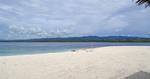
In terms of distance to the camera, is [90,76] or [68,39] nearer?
[90,76]

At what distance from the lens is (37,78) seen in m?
6.74

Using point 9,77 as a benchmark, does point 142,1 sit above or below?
above

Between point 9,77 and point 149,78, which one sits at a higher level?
point 149,78

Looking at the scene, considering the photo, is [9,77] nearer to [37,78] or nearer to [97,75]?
[37,78]

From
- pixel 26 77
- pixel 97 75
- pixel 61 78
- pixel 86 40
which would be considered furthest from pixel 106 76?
pixel 86 40

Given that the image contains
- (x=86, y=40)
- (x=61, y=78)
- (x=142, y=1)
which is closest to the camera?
(x=142, y=1)

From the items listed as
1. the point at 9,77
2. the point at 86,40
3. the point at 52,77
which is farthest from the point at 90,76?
the point at 86,40

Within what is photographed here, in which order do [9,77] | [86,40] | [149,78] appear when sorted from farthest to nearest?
[86,40]
[9,77]
[149,78]

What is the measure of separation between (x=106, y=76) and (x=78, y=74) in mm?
1146

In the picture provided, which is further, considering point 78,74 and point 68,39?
point 68,39

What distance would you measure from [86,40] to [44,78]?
152947mm

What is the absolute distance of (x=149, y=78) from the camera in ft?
17.4

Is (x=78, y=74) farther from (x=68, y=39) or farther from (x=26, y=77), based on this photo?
(x=68, y=39)

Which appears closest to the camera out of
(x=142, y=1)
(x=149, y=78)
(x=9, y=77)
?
(x=142, y=1)
